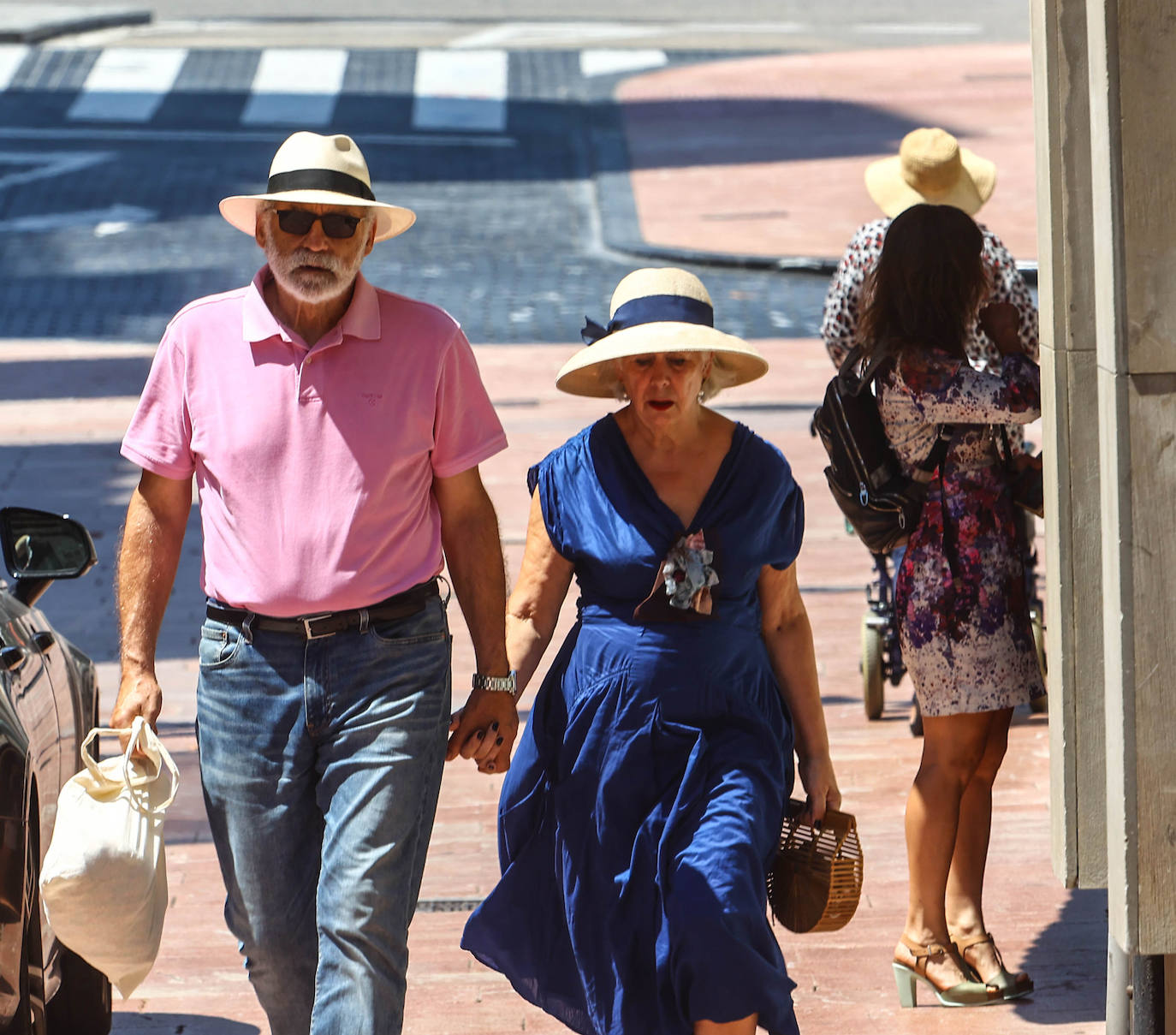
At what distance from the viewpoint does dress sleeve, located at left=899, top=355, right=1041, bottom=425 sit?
16.9ft

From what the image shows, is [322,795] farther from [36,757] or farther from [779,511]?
[779,511]

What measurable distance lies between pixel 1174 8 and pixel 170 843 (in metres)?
4.63

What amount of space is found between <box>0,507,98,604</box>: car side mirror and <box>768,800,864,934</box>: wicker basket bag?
1714mm

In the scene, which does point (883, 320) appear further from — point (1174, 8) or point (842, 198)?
point (842, 198)

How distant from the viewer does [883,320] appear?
17.5 ft

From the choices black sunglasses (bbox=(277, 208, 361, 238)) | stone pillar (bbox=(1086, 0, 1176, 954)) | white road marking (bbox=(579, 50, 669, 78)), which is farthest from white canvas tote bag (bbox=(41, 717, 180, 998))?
white road marking (bbox=(579, 50, 669, 78))

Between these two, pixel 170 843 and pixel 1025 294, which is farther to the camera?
pixel 170 843

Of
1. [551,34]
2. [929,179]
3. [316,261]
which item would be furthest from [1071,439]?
[551,34]

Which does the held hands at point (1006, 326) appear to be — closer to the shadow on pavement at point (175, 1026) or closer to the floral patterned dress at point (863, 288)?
the floral patterned dress at point (863, 288)

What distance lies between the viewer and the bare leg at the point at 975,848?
5445 mm

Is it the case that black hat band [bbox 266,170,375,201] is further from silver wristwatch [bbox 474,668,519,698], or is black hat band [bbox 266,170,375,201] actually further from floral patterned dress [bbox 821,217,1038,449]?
floral patterned dress [bbox 821,217,1038,449]

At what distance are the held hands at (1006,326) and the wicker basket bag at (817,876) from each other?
53.0 inches

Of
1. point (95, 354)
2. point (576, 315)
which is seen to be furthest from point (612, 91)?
point (95, 354)

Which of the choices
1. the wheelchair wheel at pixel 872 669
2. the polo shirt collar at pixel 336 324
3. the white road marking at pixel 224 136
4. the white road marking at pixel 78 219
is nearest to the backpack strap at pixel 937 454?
the polo shirt collar at pixel 336 324
